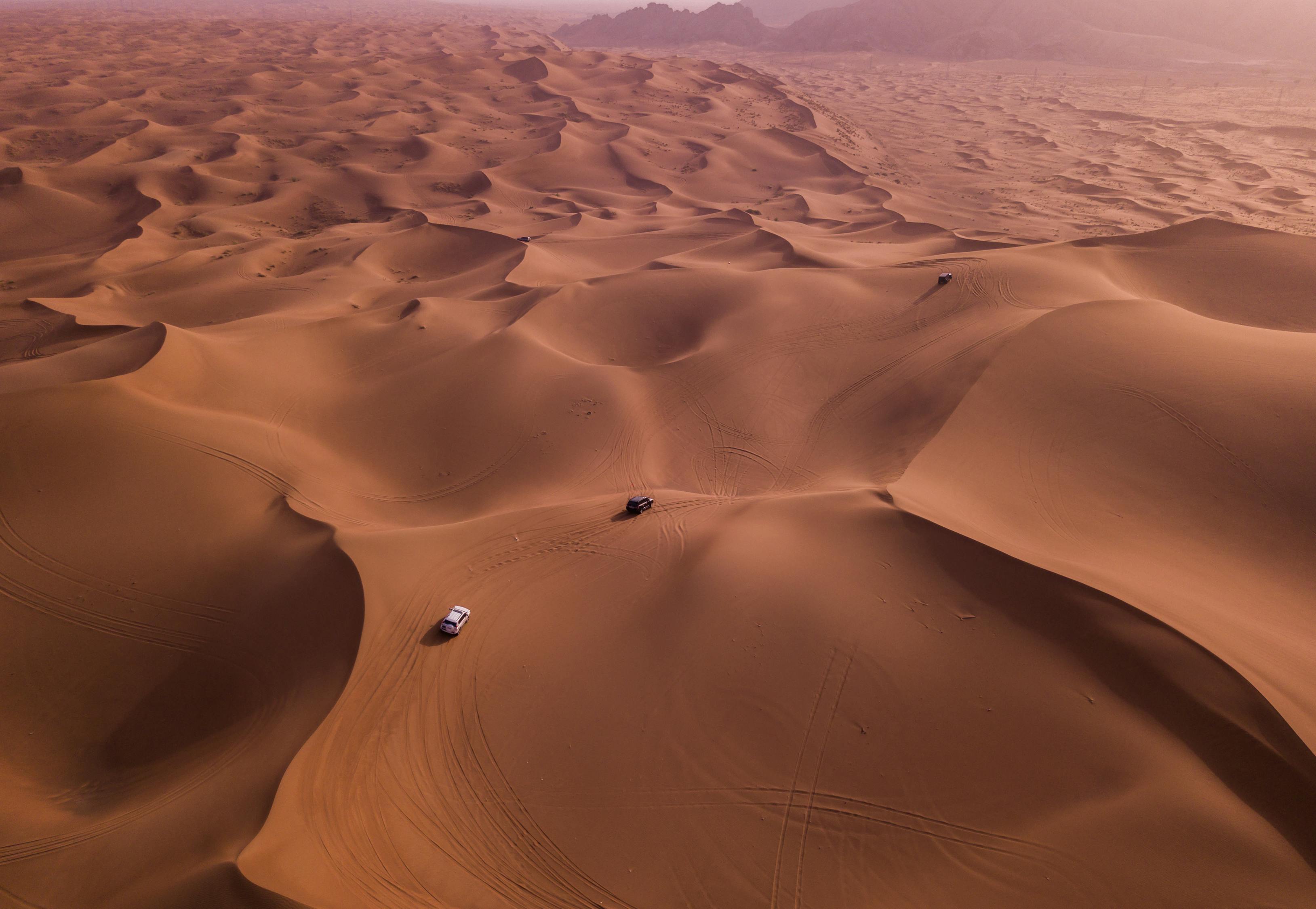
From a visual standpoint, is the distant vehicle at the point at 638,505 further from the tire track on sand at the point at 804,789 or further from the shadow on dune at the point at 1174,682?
the shadow on dune at the point at 1174,682

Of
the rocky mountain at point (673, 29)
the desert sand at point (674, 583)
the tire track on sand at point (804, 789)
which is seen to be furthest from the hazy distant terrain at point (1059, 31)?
the tire track on sand at point (804, 789)

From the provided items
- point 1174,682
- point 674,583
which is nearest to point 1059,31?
point 1174,682

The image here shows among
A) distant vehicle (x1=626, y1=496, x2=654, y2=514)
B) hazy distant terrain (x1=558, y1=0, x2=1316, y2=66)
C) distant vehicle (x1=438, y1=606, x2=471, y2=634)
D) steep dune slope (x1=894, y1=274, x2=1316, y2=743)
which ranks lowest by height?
distant vehicle (x1=438, y1=606, x2=471, y2=634)

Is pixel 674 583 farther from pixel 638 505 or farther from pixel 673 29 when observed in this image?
pixel 673 29

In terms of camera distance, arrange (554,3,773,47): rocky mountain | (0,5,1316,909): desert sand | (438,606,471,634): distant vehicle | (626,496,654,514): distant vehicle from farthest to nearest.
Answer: (554,3,773,47): rocky mountain → (626,496,654,514): distant vehicle → (438,606,471,634): distant vehicle → (0,5,1316,909): desert sand

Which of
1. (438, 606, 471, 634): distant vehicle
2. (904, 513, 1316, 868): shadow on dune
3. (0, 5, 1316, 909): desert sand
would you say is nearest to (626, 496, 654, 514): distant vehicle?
(0, 5, 1316, 909): desert sand

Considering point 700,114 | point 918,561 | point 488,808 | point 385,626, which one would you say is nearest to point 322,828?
point 488,808

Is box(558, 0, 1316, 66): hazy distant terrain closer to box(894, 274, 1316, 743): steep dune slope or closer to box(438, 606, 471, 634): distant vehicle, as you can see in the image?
box(894, 274, 1316, 743): steep dune slope

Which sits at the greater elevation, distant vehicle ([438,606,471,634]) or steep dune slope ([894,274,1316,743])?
steep dune slope ([894,274,1316,743])
